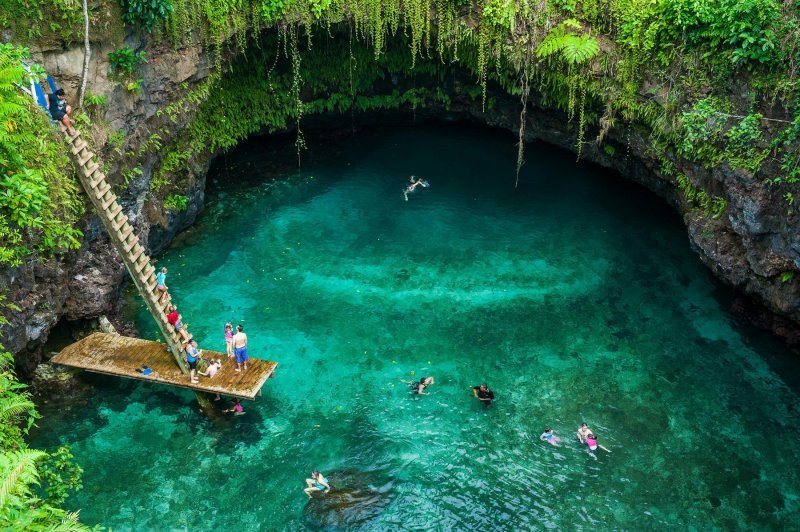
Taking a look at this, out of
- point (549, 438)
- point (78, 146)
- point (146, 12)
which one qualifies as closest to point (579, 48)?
point (549, 438)

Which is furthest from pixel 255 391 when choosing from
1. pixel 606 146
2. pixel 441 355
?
pixel 606 146

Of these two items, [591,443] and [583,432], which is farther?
[583,432]

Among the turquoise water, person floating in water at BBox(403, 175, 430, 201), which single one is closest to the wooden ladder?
the turquoise water

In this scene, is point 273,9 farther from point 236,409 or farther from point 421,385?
point 421,385

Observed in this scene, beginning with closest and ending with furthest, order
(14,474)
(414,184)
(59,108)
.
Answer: (14,474)
(59,108)
(414,184)

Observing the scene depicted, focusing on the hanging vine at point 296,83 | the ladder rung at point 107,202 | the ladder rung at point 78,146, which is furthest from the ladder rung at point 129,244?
the hanging vine at point 296,83
